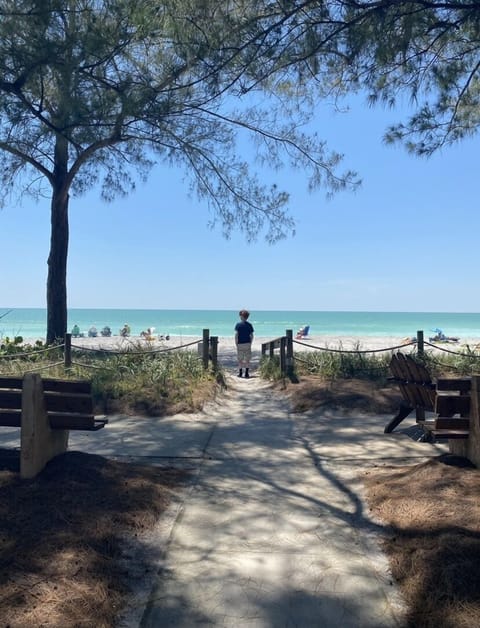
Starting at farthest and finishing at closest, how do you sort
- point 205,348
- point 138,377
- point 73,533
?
point 205,348, point 138,377, point 73,533

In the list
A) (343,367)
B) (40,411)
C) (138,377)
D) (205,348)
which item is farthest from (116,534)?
(343,367)

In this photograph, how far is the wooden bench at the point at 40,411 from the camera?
456 cm

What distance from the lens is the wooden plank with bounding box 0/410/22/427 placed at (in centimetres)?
472

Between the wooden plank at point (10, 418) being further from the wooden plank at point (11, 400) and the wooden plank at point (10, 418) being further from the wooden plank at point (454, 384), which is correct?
the wooden plank at point (454, 384)

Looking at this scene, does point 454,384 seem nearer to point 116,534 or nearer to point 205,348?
point 116,534

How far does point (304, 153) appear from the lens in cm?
1244

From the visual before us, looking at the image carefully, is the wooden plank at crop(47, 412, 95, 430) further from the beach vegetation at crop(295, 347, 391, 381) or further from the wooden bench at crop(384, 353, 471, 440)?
the beach vegetation at crop(295, 347, 391, 381)

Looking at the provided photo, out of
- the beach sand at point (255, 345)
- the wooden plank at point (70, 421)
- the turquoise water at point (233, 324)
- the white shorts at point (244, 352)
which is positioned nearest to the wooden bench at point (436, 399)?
the wooden plank at point (70, 421)

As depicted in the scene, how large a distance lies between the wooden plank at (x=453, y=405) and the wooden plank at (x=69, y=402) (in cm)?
296

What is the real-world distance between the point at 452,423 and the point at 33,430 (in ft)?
11.4

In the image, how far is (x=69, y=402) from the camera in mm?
4742

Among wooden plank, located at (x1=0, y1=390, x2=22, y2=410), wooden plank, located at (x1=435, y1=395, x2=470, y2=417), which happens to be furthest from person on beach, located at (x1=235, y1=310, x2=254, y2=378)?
wooden plank, located at (x1=0, y1=390, x2=22, y2=410)

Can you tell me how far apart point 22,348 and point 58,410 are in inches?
371

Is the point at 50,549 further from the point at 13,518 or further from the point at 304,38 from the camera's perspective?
the point at 304,38
